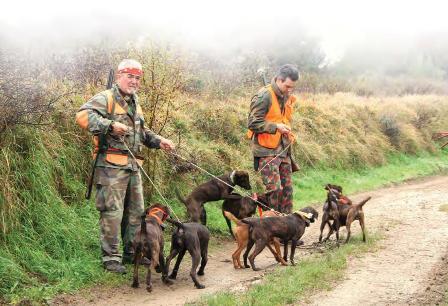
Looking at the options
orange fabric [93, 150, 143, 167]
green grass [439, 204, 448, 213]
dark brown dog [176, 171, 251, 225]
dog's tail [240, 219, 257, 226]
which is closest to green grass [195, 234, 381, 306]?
dog's tail [240, 219, 257, 226]

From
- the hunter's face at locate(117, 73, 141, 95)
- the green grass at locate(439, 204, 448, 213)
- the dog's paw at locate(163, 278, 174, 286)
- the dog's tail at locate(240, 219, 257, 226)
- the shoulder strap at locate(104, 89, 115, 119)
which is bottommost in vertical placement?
the dog's paw at locate(163, 278, 174, 286)

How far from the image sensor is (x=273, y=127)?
796 centimetres

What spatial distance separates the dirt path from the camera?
19.1 ft

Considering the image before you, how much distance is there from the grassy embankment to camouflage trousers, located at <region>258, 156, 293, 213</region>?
4.29 feet

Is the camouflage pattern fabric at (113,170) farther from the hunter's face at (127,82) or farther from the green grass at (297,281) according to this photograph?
the green grass at (297,281)

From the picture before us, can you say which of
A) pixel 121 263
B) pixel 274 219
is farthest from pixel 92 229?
pixel 274 219

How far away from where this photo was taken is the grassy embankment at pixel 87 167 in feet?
20.7

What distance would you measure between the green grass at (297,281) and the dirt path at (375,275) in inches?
5.6

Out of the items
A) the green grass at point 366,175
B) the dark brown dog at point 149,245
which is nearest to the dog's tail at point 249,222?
the dark brown dog at point 149,245

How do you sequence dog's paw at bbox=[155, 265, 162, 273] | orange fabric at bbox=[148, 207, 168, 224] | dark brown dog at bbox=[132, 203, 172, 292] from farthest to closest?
dog's paw at bbox=[155, 265, 162, 273] → orange fabric at bbox=[148, 207, 168, 224] → dark brown dog at bbox=[132, 203, 172, 292]

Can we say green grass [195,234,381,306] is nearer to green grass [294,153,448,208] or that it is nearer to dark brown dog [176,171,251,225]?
dark brown dog [176,171,251,225]

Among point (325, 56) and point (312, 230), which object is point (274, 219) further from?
point (325, 56)

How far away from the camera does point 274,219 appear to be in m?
7.27

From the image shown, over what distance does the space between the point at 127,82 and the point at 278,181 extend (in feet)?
9.18
